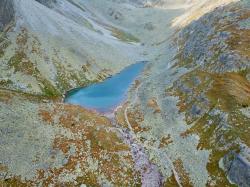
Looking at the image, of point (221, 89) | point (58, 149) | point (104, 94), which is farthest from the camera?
point (104, 94)

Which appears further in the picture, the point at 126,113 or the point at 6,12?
the point at 6,12

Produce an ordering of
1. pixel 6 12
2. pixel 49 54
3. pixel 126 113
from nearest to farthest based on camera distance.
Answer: pixel 126 113 → pixel 49 54 → pixel 6 12

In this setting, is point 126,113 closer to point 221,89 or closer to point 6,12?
point 221,89

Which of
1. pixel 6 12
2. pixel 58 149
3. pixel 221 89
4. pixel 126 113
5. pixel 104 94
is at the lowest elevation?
pixel 104 94

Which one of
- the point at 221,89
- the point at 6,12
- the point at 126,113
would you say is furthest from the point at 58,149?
the point at 6,12

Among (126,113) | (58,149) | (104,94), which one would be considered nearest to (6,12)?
(104,94)

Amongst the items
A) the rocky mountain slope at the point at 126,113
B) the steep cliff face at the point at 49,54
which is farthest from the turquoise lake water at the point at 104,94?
the steep cliff face at the point at 49,54

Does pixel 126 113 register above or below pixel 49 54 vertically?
below

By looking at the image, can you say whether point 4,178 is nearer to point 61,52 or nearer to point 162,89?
point 162,89
